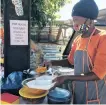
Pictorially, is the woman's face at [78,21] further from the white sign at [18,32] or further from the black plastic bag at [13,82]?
the white sign at [18,32]

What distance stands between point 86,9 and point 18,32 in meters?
1.37

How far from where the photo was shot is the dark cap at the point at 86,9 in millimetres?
2332

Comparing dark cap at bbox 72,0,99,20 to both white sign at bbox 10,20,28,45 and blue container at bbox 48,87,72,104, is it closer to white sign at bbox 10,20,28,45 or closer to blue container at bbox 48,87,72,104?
blue container at bbox 48,87,72,104

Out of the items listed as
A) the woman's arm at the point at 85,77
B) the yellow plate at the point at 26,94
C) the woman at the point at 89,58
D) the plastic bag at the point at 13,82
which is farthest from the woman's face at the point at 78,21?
the plastic bag at the point at 13,82

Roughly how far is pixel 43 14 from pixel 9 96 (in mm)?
6461

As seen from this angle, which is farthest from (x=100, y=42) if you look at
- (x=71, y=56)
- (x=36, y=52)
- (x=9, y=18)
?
(x=36, y=52)

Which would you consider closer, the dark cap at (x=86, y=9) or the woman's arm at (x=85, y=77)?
the woman's arm at (x=85, y=77)

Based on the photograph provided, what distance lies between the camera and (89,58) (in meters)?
2.28

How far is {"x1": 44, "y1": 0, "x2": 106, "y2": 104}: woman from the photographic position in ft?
7.23

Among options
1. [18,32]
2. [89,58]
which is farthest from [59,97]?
[18,32]

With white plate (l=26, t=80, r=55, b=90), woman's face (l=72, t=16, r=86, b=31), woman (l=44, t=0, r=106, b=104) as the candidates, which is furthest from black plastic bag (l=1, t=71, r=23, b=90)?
woman's face (l=72, t=16, r=86, b=31)

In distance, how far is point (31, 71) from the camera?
10.9 ft

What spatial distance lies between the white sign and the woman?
48.0 inches

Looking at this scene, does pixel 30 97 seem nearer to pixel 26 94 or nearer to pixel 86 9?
pixel 26 94
